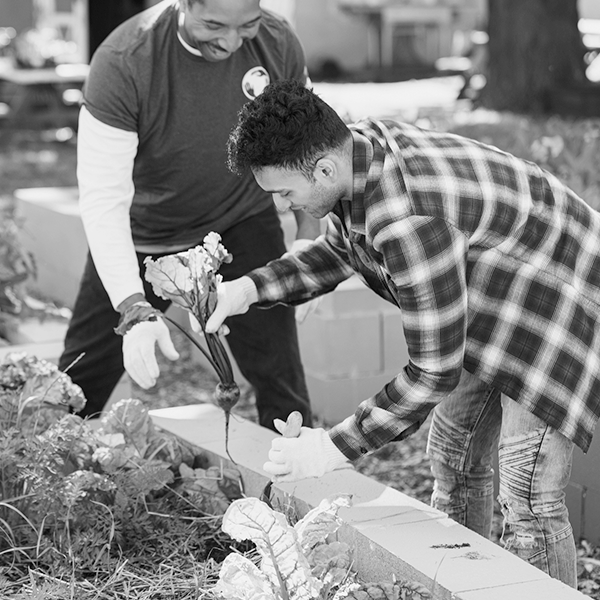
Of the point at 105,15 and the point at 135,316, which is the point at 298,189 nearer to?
the point at 135,316

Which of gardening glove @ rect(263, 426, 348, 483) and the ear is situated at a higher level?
the ear

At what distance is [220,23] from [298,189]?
0.87 m

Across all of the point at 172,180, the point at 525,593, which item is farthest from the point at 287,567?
the point at 172,180

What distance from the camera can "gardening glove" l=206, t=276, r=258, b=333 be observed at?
271cm

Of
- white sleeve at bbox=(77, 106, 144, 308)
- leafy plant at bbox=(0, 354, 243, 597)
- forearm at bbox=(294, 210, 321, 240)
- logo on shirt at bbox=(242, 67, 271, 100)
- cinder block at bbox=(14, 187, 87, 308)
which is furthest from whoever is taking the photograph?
cinder block at bbox=(14, 187, 87, 308)

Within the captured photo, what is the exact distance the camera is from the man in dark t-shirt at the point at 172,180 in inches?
122

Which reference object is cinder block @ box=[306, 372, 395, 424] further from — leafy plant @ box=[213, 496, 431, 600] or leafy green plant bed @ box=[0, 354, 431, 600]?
leafy plant @ box=[213, 496, 431, 600]

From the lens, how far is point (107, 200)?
3139mm

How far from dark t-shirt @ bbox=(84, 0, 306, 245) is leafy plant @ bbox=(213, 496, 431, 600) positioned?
1.42 m

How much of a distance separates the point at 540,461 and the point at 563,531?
18 cm

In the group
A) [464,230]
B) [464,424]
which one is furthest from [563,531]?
[464,230]

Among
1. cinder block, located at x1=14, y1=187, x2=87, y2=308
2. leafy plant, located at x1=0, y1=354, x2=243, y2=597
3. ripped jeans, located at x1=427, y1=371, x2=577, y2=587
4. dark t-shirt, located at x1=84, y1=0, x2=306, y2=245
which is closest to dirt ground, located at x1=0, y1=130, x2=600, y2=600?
ripped jeans, located at x1=427, y1=371, x2=577, y2=587

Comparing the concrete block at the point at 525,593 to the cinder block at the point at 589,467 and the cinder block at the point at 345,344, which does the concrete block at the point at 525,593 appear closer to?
the cinder block at the point at 589,467

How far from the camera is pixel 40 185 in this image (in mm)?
10859
